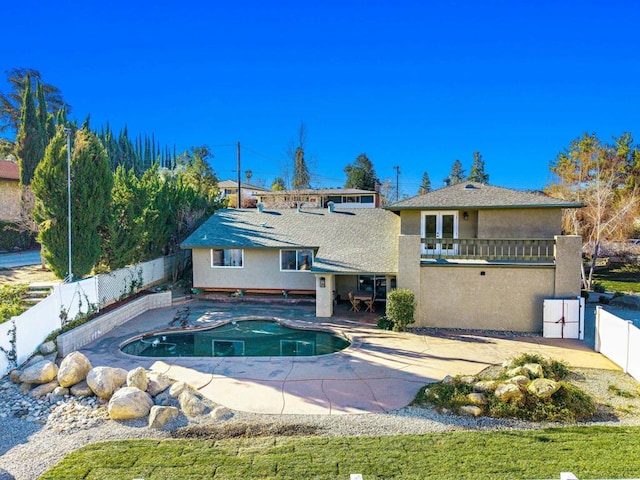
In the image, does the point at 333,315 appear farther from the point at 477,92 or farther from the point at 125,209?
the point at 477,92

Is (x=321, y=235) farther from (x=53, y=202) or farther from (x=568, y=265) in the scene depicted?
(x=53, y=202)

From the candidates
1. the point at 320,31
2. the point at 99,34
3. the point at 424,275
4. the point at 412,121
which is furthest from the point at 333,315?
the point at 412,121

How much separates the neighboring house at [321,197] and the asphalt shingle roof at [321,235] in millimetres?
22724

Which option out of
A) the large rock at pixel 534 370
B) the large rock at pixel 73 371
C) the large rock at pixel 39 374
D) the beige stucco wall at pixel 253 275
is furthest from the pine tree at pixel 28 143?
the large rock at pixel 534 370

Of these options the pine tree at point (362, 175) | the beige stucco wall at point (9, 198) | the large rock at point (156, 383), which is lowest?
the large rock at point (156, 383)

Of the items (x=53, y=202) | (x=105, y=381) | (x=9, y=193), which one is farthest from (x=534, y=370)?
(x=9, y=193)

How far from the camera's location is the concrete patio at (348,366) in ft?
29.2

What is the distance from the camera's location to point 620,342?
11.0 meters

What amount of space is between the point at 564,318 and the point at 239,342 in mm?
11481

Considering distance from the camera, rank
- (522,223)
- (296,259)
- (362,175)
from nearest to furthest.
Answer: (522,223), (296,259), (362,175)

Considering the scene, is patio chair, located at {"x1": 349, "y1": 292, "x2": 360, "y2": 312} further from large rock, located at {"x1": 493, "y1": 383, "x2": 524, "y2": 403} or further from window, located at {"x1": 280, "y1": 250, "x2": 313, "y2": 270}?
large rock, located at {"x1": 493, "y1": 383, "x2": 524, "y2": 403}

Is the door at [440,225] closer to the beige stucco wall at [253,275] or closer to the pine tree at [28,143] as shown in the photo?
the beige stucco wall at [253,275]

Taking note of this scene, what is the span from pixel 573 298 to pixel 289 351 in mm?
10216

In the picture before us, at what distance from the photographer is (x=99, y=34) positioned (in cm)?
2362
